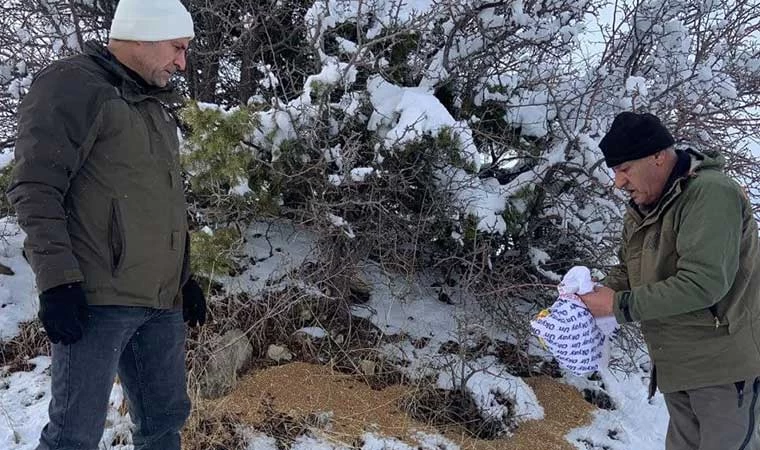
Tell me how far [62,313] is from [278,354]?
2.13 m

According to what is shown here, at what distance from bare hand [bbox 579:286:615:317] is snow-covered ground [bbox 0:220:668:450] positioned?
126 centimetres

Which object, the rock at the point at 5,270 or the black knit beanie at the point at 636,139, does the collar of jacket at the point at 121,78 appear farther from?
the rock at the point at 5,270

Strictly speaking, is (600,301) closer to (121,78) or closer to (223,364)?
(121,78)

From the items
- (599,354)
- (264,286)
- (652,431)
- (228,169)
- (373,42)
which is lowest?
(652,431)

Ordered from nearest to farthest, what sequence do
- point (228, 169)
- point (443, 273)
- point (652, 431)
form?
point (228, 169) < point (652, 431) < point (443, 273)

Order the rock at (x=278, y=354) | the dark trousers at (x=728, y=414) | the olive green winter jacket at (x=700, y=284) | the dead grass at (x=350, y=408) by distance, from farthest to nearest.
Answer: the rock at (x=278, y=354) < the dead grass at (x=350, y=408) < the dark trousers at (x=728, y=414) < the olive green winter jacket at (x=700, y=284)

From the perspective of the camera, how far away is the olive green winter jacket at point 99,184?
75.6 inches

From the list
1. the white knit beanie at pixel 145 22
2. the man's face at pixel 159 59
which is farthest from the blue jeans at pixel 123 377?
the white knit beanie at pixel 145 22

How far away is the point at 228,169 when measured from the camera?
351 centimetres

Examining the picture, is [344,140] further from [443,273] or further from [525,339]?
[525,339]

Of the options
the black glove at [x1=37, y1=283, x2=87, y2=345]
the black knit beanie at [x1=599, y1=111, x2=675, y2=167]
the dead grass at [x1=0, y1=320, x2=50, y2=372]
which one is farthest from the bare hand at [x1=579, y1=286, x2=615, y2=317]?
the dead grass at [x1=0, y1=320, x2=50, y2=372]

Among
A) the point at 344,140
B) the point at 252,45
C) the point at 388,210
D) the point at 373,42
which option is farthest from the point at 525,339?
the point at 252,45

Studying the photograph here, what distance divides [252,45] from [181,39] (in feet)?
7.66

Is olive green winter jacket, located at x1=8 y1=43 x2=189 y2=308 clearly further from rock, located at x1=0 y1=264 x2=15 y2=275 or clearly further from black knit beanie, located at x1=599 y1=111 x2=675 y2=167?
rock, located at x1=0 y1=264 x2=15 y2=275
